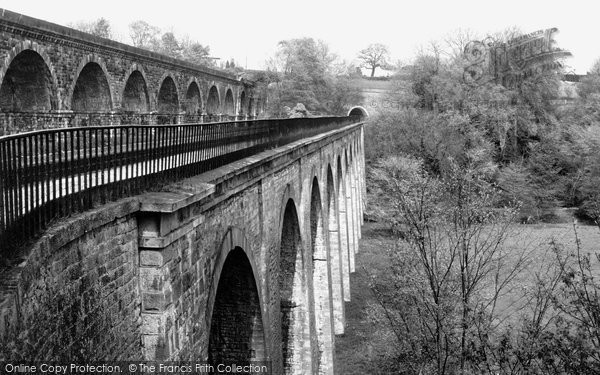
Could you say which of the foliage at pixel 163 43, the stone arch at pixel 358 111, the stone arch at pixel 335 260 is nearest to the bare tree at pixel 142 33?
the foliage at pixel 163 43

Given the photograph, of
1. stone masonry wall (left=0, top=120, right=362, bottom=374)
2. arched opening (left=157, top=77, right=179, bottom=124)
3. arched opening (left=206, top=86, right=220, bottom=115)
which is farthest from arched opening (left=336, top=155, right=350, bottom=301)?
stone masonry wall (left=0, top=120, right=362, bottom=374)

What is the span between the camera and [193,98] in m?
25.8

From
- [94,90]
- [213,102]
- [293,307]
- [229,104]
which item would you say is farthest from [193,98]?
[293,307]

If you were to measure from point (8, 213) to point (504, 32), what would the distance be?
158 ft

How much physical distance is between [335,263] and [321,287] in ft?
14.3

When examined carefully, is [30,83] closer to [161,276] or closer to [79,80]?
[79,80]

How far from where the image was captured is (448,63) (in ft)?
148

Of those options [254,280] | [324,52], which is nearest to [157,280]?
[254,280]

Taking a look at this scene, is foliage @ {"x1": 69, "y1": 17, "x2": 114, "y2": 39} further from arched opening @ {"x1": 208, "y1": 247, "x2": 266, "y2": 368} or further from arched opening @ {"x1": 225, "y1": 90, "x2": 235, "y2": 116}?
arched opening @ {"x1": 208, "y1": 247, "x2": 266, "y2": 368}

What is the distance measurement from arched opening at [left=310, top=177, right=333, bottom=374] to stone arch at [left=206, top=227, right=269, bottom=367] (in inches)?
242

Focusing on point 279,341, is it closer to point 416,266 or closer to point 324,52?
point 416,266

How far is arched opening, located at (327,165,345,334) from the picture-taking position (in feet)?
65.8

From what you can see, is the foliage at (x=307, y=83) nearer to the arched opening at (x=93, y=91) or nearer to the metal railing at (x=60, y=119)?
the metal railing at (x=60, y=119)

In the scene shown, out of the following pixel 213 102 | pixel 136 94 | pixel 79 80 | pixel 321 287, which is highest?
pixel 213 102
